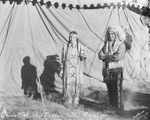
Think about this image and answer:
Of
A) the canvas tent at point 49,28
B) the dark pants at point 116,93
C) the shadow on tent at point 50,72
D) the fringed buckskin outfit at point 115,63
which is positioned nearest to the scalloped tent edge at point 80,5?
the canvas tent at point 49,28

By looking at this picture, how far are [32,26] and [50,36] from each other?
0.63 m

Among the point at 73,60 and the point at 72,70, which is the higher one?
the point at 73,60

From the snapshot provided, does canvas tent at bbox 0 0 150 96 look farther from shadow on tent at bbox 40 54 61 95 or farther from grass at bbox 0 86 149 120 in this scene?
grass at bbox 0 86 149 120

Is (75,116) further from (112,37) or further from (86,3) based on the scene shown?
(86,3)

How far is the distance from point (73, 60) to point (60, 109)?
119 centimetres

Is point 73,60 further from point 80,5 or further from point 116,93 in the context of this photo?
point 80,5

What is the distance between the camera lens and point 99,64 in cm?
996

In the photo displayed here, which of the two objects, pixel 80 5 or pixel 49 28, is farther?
pixel 49 28

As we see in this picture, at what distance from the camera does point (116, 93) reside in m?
7.01

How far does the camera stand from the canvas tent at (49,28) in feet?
28.9

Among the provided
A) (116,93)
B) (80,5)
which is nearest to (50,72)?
(80,5)

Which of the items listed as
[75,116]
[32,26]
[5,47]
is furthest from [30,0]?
[75,116]

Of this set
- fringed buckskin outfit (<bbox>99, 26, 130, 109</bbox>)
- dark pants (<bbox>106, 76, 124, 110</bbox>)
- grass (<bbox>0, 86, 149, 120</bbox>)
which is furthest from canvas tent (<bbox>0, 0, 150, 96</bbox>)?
dark pants (<bbox>106, 76, 124, 110</bbox>)

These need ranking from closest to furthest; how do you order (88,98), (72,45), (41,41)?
(72,45) < (88,98) < (41,41)
